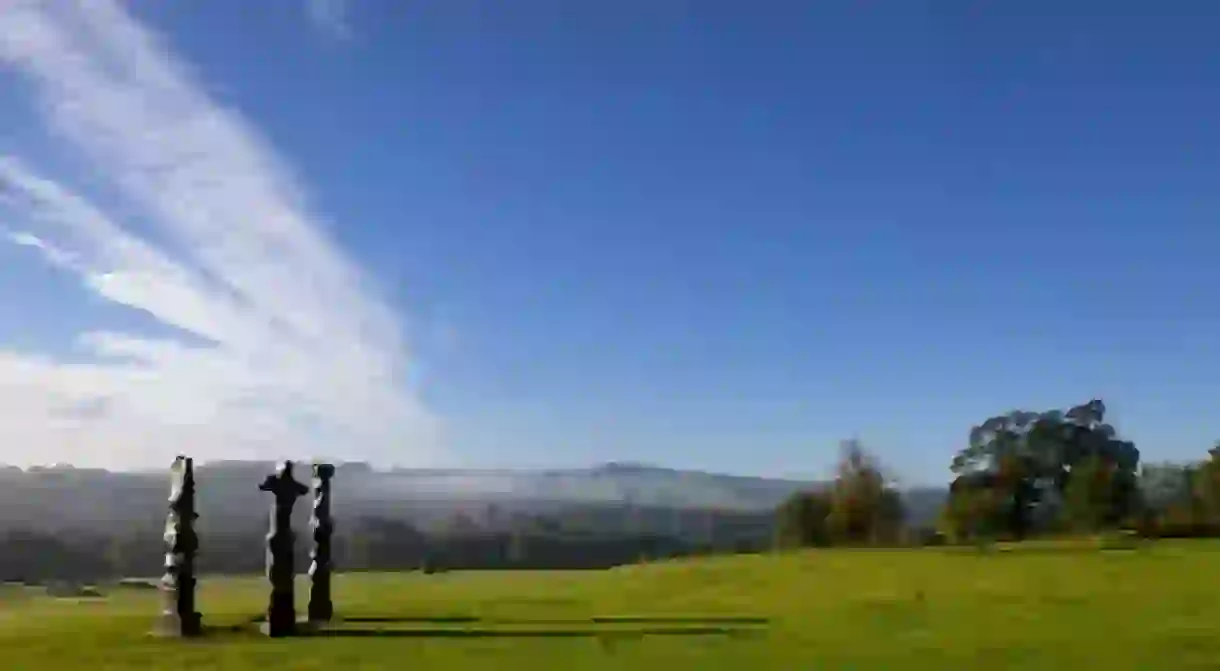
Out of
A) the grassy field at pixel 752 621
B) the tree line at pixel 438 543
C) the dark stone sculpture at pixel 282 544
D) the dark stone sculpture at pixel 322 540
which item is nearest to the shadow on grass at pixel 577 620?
the grassy field at pixel 752 621

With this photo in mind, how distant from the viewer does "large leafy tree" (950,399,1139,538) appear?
76375 millimetres

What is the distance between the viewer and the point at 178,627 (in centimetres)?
2650

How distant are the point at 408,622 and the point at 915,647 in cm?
1196

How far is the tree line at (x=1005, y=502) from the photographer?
73913 mm

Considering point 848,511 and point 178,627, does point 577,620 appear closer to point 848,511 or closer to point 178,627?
point 178,627

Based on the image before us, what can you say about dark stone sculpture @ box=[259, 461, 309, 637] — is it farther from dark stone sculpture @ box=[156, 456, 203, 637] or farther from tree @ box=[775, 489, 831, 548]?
tree @ box=[775, 489, 831, 548]

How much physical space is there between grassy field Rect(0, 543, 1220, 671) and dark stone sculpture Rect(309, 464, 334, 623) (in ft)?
3.78

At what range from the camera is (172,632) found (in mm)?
26422

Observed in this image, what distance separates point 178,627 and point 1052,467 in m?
79.6

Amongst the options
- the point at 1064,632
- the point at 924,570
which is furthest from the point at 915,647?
the point at 924,570

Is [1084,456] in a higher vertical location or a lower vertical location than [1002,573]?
higher

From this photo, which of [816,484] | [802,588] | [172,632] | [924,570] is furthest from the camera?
[816,484]

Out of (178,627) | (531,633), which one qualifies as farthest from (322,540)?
(531,633)

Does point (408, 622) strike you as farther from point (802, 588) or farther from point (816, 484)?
point (816, 484)
